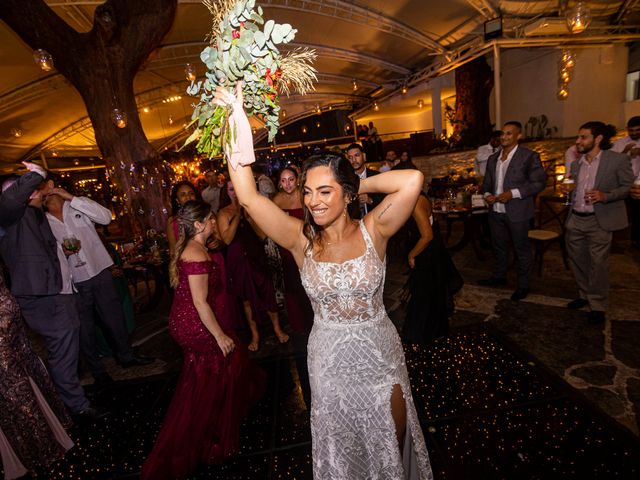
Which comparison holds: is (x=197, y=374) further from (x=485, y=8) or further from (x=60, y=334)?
(x=485, y=8)

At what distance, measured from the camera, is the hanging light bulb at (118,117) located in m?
5.29

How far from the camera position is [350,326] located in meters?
Answer: 1.72

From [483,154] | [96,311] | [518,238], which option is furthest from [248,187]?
[483,154]

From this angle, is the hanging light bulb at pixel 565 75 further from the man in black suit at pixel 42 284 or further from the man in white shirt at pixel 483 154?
the man in black suit at pixel 42 284

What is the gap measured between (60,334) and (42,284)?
48cm

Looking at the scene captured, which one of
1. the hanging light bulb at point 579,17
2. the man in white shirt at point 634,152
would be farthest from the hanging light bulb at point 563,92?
the man in white shirt at point 634,152

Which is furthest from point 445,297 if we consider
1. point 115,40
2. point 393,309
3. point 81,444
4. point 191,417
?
point 115,40

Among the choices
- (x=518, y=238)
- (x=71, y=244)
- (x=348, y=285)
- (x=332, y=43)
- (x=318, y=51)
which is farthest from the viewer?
(x=318, y=51)

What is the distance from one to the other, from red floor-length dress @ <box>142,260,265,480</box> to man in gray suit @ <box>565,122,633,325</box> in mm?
3876

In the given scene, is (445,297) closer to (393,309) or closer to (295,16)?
(393,309)

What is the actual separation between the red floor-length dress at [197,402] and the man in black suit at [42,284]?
1.14 m

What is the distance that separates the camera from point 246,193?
153 centimetres

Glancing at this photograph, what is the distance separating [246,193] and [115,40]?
570 centimetres

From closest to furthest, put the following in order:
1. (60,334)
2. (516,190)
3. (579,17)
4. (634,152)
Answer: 1. (60,334)
2. (516,190)
3. (634,152)
4. (579,17)
